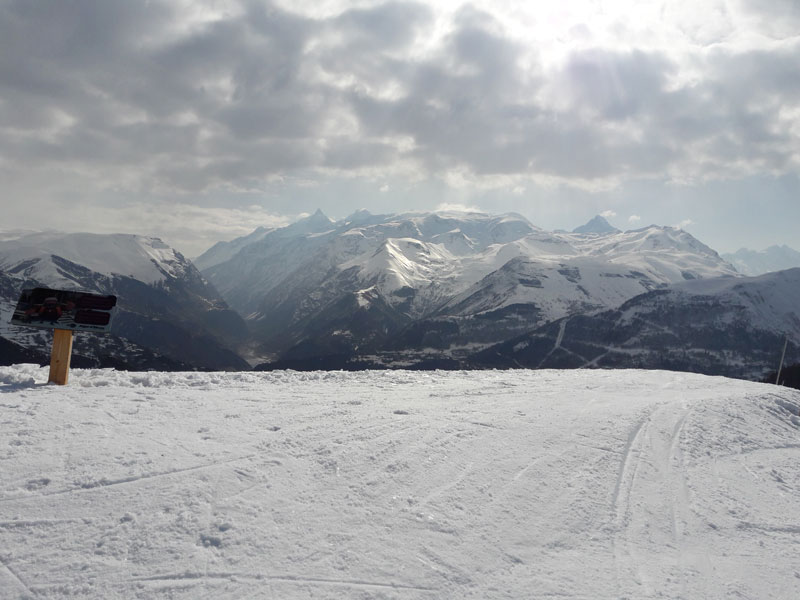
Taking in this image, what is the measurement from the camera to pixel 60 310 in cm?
1723

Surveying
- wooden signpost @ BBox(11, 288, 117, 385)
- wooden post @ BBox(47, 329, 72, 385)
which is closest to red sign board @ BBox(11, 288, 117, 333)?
wooden signpost @ BBox(11, 288, 117, 385)

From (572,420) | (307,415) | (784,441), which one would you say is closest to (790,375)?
(784,441)

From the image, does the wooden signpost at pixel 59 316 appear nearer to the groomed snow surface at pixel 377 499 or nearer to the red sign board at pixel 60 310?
the red sign board at pixel 60 310

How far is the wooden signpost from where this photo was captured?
16906 mm

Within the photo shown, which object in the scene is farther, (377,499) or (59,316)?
(59,316)

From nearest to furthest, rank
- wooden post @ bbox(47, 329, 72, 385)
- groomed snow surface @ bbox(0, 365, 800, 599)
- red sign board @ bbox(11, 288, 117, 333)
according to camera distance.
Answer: groomed snow surface @ bbox(0, 365, 800, 599) → wooden post @ bbox(47, 329, 72, 385) → red sign board @ bbox(11, 288, 117, 333)

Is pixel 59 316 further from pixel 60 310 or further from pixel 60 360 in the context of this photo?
pixel 60 360

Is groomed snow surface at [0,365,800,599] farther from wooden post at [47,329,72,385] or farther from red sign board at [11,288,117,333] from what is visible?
red sign board at [11,288,117,333]

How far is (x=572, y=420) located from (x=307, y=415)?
894cm

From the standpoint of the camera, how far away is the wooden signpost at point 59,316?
16.9 metres

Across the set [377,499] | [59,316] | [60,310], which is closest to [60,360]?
[59,316]

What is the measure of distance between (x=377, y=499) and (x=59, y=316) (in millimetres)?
14214

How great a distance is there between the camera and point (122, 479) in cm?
983

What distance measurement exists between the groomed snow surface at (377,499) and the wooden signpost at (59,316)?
102 cm
